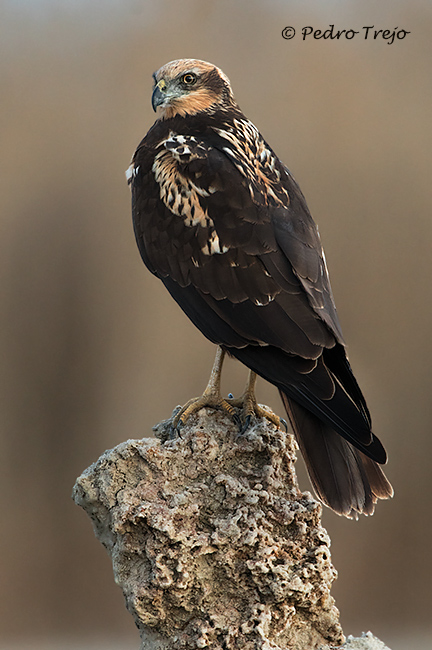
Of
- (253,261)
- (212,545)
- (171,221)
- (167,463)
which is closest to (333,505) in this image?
(212,545)

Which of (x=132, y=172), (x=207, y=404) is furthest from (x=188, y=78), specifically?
(x=207, y=404)

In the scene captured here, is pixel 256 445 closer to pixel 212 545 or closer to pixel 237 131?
pixel 212 545

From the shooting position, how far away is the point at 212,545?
1691mm

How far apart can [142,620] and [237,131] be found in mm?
1510

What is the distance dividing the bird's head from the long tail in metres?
1.05

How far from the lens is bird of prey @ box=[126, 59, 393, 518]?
1790 millimetres

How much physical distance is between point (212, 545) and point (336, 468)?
40 cm

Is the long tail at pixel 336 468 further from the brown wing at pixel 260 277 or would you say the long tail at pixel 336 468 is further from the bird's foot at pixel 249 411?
the bird's foot at pixel 249 411

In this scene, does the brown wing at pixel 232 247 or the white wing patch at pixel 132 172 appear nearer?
the brown wing at pixel 232 247

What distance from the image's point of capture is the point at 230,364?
11.8 feet

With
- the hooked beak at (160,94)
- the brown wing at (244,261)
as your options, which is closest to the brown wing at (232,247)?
the brown wing at (244,261)

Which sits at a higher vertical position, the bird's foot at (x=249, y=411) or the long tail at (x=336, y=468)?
the bird's foot at (x=249, y=411)

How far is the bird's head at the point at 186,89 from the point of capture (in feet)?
7.22

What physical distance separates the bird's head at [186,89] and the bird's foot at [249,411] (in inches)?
38.7
